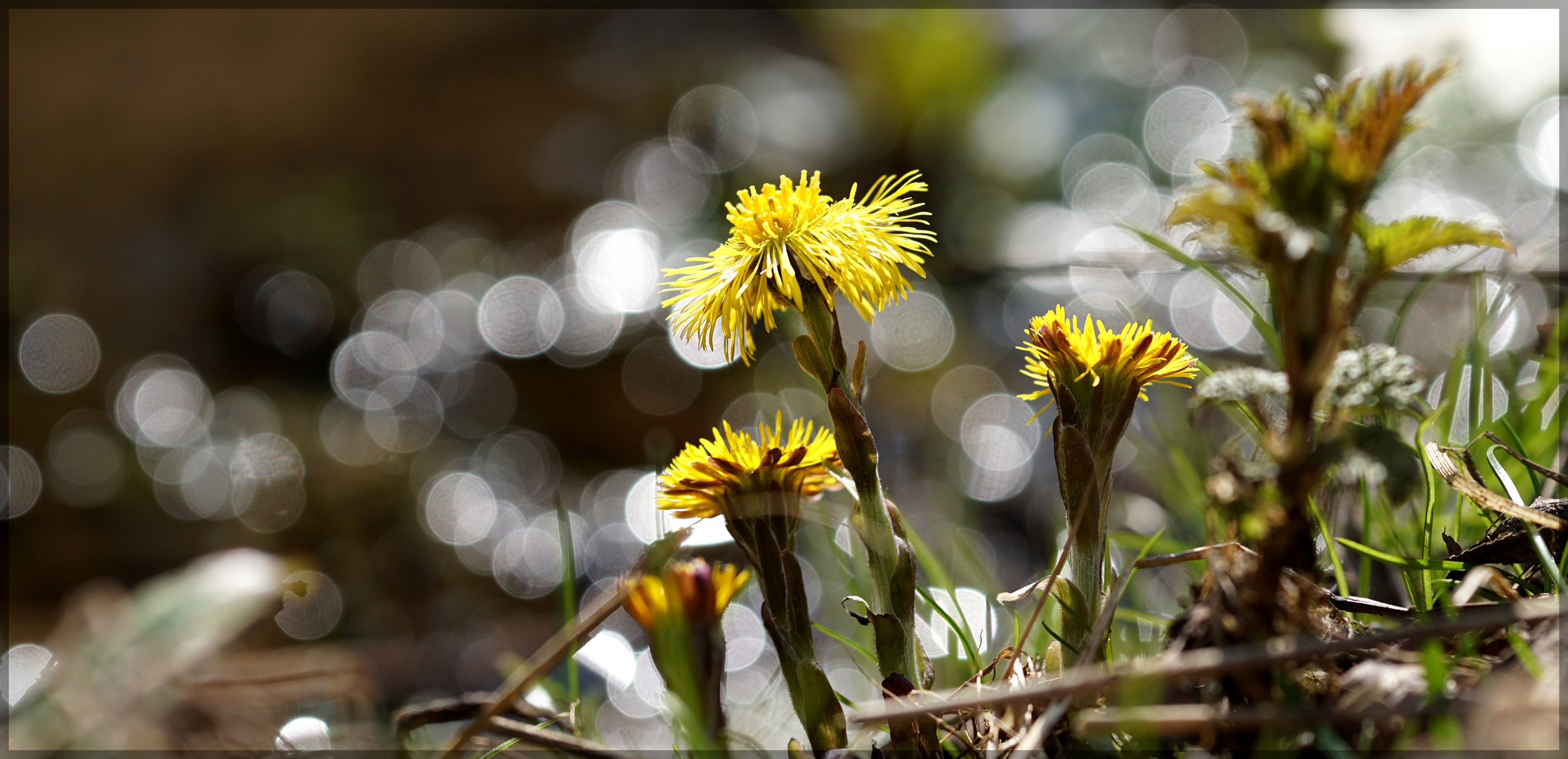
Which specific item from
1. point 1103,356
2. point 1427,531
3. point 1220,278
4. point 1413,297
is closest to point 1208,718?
point 1103,356

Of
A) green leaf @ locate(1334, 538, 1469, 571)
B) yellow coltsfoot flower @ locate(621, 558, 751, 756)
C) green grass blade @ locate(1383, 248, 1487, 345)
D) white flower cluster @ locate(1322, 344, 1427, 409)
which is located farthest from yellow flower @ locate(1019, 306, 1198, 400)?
green grass blade @ locate(1383, 248, 1487, 345)

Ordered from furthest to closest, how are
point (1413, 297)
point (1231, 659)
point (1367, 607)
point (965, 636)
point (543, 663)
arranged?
point (1413, 297)
point (965, 636)
point (1367, 607)
point (543, 663)
point (1231, 659)

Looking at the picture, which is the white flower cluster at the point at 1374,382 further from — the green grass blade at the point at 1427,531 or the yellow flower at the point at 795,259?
the yellow flower at the point at 795,259

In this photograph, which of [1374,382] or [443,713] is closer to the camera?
[1374,382]

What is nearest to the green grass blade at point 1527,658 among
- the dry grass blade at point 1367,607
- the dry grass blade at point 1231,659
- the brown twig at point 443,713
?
the dry grass blade at point 1231,659

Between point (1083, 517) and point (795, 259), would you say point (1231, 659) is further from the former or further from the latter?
point (795, 259)

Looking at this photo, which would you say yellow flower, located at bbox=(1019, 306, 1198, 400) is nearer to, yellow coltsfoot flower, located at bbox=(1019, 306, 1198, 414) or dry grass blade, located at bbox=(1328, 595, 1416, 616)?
yellow coltsfoot flower, located at bbox=(1019, 306, 1198, 414)

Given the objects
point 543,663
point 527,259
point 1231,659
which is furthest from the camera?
point 527,259
